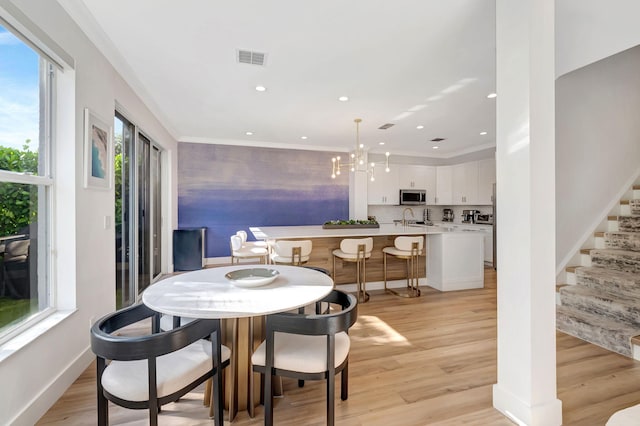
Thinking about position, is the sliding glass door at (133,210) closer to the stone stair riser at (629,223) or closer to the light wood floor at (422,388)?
the light wood floor at (422,388)

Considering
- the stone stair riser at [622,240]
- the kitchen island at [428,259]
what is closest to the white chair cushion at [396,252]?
the kitchen island at [428,259]

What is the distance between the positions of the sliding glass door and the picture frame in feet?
1.45

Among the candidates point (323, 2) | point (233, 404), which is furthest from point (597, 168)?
point (233, 404)

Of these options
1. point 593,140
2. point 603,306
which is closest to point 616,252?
point 603,306

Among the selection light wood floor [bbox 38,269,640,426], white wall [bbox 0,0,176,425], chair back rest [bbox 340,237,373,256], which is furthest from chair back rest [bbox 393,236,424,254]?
white wall [bbox 0,0,176,425]

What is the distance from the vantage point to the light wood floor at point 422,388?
5.77ft

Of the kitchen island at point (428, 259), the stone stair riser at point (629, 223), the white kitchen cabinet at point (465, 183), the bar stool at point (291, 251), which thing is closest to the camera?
the stone stair riser at point (629, 223)

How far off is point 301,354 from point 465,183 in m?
6.59

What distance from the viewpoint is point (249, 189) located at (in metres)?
6.30

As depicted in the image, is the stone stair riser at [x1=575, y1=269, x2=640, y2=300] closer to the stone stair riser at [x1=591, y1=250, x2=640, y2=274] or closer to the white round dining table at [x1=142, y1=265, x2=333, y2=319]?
the stone stair riser at [x1=591, y1=250, x2=640, y2=274]

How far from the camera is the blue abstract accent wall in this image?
597 cm

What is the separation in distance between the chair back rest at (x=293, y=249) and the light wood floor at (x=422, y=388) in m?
1.12

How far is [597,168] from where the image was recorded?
353 centimetres

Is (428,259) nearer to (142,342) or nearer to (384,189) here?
(384,189)
